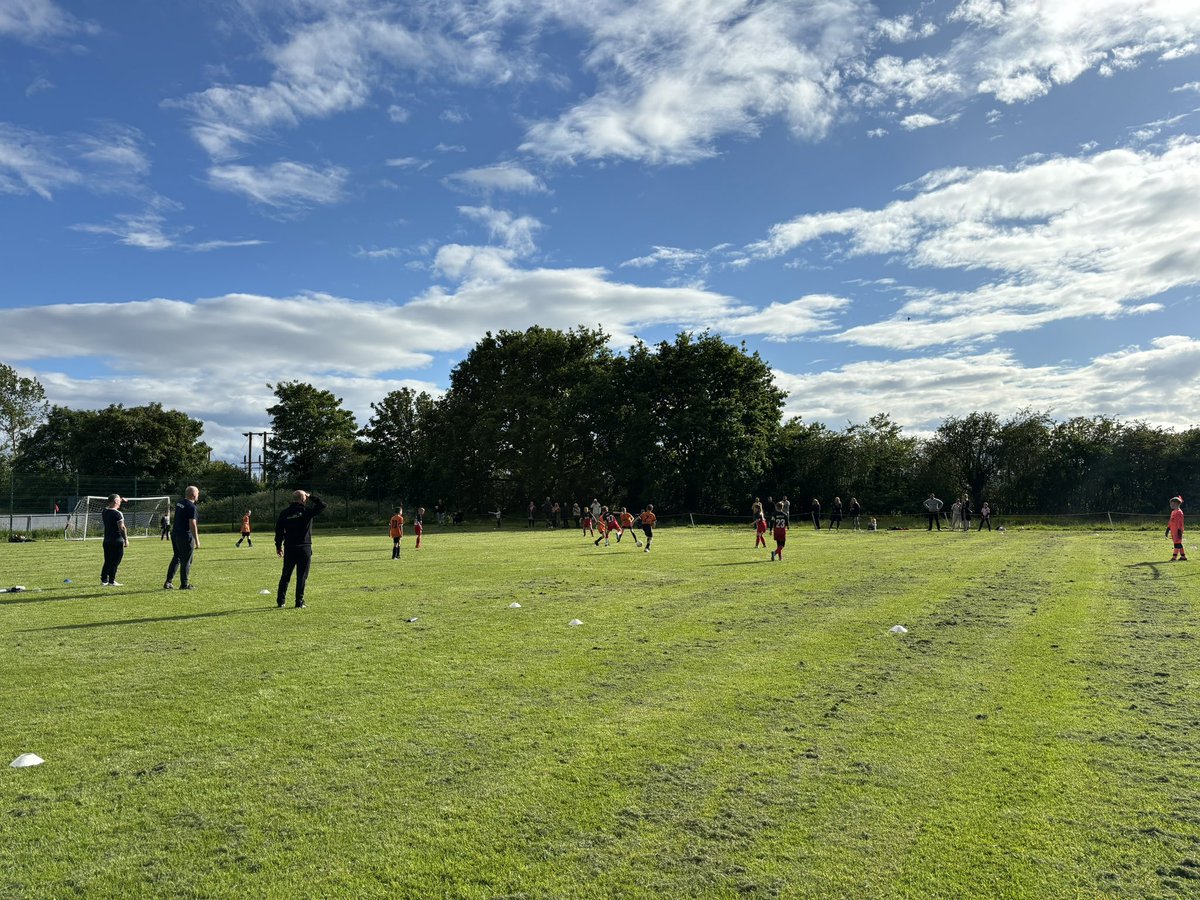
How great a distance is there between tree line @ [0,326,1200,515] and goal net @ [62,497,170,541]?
17.5ft

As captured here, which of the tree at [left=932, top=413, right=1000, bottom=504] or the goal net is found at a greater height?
the tree at [left=932, top=413, right=1000, bottom=504]

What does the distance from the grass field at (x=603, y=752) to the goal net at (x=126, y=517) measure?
1046 inches

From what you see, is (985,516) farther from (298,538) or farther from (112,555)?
(112,555)

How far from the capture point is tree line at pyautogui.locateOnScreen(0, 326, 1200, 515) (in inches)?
1930

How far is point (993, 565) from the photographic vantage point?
19031mm

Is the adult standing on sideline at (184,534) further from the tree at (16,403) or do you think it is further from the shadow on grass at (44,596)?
the tree at (16,403)

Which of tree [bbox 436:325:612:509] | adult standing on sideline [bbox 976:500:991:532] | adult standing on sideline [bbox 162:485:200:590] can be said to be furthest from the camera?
tree [bbox 436:325:612:509]

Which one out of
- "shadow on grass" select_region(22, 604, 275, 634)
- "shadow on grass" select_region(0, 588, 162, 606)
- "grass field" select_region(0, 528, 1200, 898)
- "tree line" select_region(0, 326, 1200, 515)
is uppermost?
"tree line" select_region(0, 326, 1200, 515)

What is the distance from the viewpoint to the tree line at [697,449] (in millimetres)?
49031

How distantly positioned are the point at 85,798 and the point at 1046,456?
59639mm

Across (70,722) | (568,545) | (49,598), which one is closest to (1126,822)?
(70,722)

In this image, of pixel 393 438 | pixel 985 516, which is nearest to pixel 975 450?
pixel 985 516

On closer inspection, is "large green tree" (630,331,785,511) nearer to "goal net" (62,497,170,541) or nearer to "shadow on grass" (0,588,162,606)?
"goal net" (62,497,170,541)

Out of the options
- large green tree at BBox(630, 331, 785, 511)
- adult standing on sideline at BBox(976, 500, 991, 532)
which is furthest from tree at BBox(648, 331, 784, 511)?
adult standing on sideline at BBox(976, 500, 991, 532)
